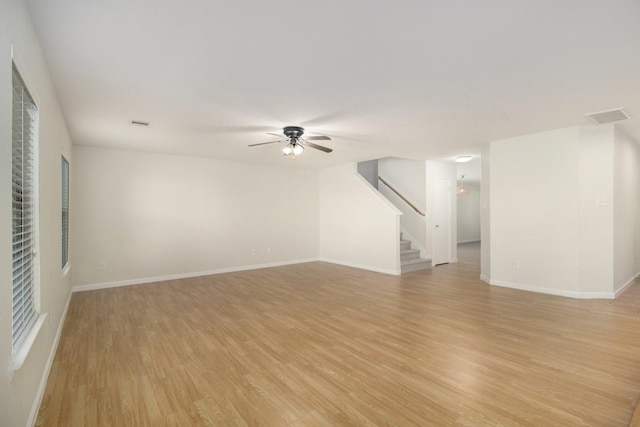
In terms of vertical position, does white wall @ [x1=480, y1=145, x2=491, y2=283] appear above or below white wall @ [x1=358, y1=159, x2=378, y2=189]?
below

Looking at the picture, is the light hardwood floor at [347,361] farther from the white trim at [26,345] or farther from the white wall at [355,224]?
the white wall at [355,224]

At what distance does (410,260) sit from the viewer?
7.24 m

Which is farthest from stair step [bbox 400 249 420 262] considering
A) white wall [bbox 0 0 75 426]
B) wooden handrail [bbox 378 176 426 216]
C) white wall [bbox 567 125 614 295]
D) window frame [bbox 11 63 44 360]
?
window frame [bbox 11 63 44 360]

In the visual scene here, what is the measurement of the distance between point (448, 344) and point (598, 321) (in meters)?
2.17

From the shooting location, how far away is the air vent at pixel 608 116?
3.74 m

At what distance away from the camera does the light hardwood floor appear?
6.73 ft

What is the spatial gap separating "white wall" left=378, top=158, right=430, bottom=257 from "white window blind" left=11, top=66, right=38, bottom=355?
7094 mm

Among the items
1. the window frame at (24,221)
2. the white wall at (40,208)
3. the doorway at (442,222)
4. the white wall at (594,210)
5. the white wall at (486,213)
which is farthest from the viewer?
the doorway at (442,222)

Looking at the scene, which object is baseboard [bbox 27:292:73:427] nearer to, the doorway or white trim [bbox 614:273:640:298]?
white trim [bbox 614:273:640:298]

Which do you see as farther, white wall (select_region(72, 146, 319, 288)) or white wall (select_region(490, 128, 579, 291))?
white wall (select_region(72, 146, 319, 288))

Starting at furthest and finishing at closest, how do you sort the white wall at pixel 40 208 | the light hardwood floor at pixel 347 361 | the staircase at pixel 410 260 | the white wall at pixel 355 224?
the staircase at pixel 410 260 < the white wall at pixel 355 224 < the light hardwood floor at pixel 347 361 < the white wall at pixel 40 208

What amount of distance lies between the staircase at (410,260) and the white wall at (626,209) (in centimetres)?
331

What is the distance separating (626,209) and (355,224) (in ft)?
16.3

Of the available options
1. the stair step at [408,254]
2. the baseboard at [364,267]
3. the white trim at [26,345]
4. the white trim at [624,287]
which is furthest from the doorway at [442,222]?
the white trim at [26,345]
